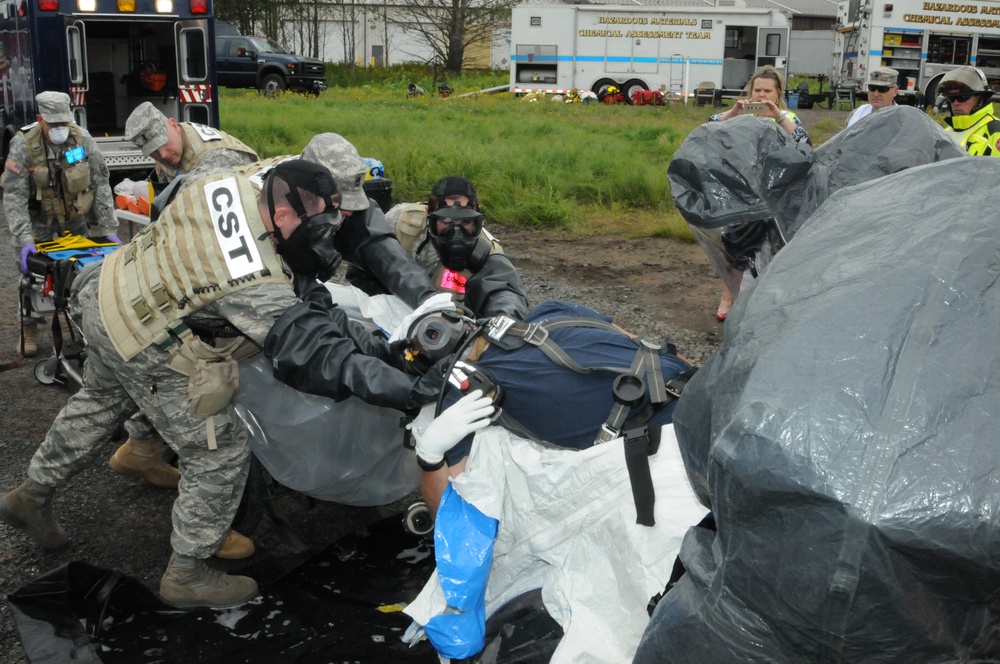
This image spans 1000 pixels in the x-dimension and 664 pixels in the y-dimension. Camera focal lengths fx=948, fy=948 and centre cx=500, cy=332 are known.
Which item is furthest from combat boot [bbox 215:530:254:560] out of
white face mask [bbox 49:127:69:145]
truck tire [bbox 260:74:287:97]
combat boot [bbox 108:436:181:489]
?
truck tire [bbox 260:74:287:97]

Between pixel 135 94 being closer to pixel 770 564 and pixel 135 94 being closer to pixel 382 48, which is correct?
pixel 770 564

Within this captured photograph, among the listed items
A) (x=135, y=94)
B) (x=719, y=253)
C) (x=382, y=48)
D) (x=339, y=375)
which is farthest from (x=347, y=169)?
(x=382, y=48)

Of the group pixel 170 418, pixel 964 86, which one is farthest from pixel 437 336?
pixel 964 86

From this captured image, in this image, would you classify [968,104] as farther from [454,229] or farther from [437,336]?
[437,336]

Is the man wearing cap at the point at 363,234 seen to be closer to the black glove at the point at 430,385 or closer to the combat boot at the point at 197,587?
the black glove at the point at 430,385

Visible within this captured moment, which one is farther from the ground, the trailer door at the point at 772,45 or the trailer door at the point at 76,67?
the trailer door at the point at 772,45

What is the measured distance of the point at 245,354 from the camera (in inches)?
128

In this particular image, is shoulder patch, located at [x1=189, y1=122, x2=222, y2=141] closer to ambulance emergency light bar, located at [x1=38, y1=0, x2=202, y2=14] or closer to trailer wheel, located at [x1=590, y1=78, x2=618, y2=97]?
ambulance emergency light bar, located at [x1=38, y1=0, x2=202, y2=14]

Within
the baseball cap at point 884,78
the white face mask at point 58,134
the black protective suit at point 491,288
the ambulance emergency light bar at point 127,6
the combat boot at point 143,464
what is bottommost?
the combat boot at point 143,464

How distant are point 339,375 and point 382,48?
3618cm

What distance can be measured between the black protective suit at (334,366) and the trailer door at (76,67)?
6.92 metres

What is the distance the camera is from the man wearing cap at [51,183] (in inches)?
221

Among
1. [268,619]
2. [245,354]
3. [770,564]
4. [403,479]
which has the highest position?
[770,564]

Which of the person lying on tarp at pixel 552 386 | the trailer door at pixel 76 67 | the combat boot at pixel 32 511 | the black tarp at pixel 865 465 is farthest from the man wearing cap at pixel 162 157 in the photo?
the trailer door at pixel 76 67
